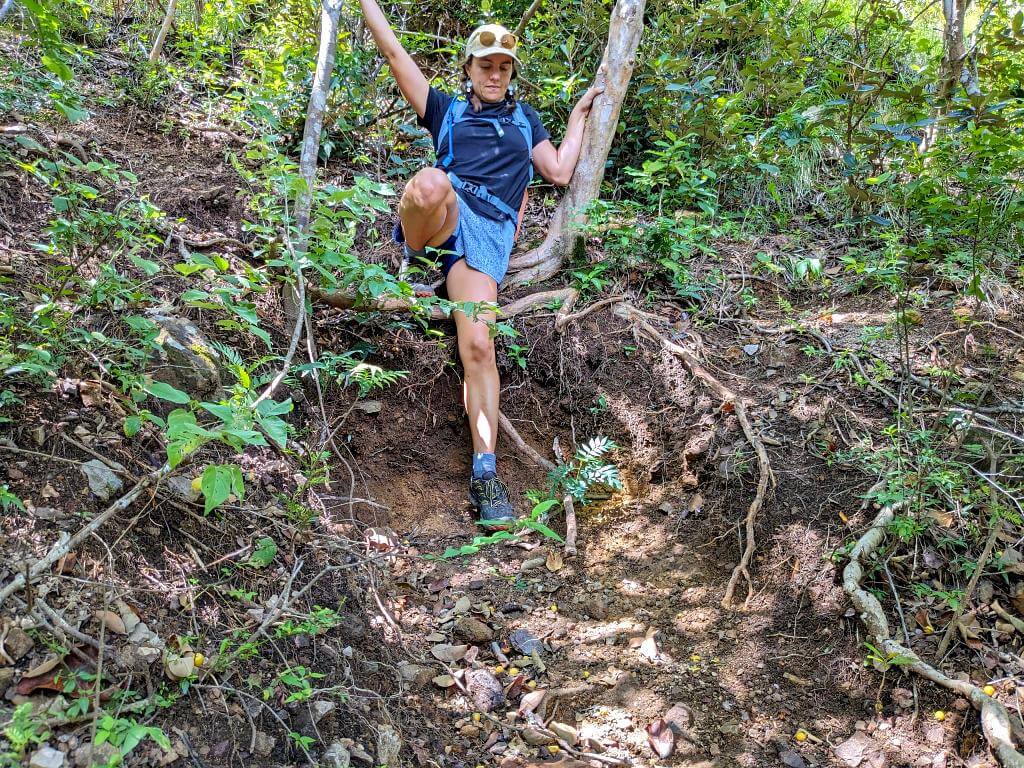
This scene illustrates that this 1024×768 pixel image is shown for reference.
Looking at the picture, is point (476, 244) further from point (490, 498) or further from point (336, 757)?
point (336, 757)

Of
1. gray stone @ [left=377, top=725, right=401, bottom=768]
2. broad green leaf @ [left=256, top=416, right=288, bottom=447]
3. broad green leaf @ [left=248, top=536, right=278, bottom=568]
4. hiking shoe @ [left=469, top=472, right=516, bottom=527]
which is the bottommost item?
gray stone @ [left=377, top=725, right=401, bottom=768]

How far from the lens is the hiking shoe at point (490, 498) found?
332cm

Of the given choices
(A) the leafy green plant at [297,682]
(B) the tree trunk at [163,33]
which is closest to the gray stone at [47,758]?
(A) the leafy green plant at [297,682]

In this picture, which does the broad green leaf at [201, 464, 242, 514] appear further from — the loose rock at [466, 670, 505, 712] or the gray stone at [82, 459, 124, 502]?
the loose rock at [466, 670, 505, 712]

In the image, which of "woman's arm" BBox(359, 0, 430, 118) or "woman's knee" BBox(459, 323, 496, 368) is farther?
"woman's knee" BBox(459, 323, 496, 368)

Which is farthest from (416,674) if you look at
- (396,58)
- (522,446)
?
(396,58)

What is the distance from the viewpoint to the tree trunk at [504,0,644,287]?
4145mm

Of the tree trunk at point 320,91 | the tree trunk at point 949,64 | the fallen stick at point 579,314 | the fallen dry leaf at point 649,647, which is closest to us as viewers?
the fallen dry leaf at point 649,647

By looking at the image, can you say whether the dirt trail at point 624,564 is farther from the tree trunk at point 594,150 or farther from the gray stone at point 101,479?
the tree trunk at point 594,150

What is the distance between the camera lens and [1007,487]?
2666 millimetres

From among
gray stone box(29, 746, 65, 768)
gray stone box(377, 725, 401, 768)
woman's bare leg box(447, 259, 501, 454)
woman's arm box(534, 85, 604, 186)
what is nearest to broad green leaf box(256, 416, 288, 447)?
gray stone box(29, 746, 65, 768)

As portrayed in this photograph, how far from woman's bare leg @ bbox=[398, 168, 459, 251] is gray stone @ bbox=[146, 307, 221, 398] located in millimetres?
1074

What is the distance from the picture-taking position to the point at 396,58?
3.49m

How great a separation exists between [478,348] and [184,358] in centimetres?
130
